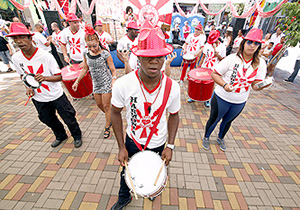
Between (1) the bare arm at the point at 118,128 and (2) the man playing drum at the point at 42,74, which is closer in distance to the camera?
(1) the bare arm at the point at 118,128

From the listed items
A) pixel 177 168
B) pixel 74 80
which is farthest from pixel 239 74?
pixel 74 80

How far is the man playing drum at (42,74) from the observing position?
236cm

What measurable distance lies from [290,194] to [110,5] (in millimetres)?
11718

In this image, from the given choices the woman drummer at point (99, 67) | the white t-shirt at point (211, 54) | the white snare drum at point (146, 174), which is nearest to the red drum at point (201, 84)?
the white t-shirt at point (211, 54)

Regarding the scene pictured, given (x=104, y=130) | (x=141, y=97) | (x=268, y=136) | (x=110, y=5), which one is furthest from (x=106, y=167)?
(x=110, y=5)

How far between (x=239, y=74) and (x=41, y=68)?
3579 mm

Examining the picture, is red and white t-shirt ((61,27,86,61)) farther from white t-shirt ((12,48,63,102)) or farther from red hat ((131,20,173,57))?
red hat ((131,20,173,57))

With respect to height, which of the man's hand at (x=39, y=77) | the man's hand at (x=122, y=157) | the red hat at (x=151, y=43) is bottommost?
the man's hand at (x=122, y=157)

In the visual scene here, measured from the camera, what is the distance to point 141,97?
159 centimetres

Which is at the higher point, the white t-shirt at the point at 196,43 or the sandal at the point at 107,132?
the white t-shirt at the point at 196,43

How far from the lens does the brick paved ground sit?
2539 mm

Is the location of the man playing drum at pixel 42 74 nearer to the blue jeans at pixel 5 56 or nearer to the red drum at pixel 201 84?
the red drum at pixel 201 84

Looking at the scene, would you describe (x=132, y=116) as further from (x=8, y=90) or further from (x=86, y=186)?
(x=8, y=90)

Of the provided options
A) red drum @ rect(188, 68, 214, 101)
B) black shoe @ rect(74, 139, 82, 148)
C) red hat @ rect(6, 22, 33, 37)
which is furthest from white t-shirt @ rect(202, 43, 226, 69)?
red hat @ rect(6, 22, 33, 37)
